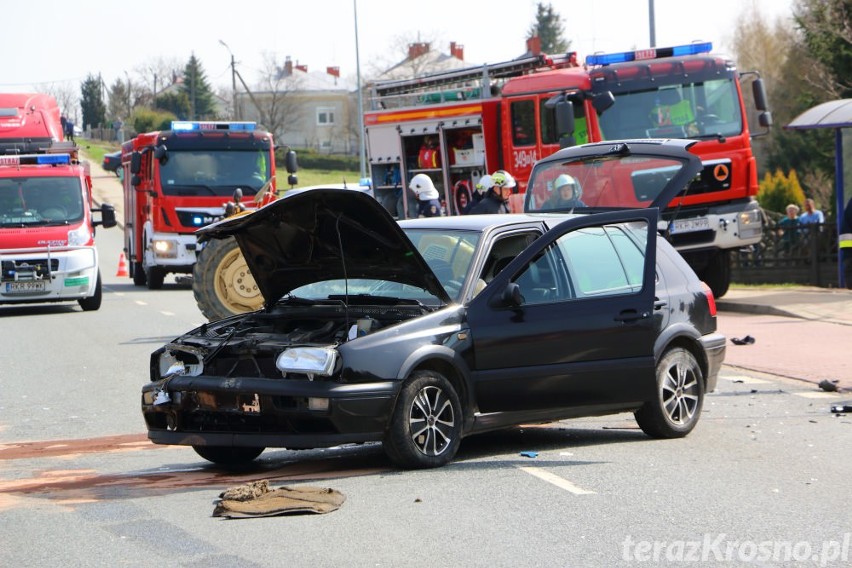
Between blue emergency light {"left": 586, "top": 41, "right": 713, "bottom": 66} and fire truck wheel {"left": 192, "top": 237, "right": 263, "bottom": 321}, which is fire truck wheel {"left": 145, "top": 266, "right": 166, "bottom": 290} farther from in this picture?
fire truck wheel {"left": 192, "top": 237, "right": 263, "bottom": 321}

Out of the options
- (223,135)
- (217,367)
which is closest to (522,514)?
(217,367)

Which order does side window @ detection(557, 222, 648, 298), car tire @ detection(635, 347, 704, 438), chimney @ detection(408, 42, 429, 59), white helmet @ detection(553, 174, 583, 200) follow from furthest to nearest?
chimney @ detection(408, 42, 429, 59) < white helmet @ detection(553, 174, 583, 200) < car tire @ detection(635, 347, 704, 438) < side window @ detection(557, 222, 648, 298)

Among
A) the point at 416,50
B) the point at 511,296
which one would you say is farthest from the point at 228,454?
the point at 416,50

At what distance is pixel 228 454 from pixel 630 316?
2756 millimetres

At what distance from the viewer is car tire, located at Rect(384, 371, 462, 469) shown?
820cm

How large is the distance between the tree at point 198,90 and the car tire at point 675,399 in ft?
355

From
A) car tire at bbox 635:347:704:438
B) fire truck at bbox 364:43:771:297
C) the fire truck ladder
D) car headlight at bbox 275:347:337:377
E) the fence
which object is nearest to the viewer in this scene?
car headlight at bbox 275:347:337:377

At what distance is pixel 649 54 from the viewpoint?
20812 millimetres

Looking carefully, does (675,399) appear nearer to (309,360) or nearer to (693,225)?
(309,360)

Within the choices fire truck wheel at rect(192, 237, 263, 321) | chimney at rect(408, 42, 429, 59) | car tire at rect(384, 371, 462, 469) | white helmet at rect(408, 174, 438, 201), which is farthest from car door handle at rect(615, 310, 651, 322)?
chimney at rect(408, 42, 429, 59)

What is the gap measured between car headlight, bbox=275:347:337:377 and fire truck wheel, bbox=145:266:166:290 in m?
22.0

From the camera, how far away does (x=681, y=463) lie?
28.2ft

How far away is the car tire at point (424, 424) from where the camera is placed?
820 cm

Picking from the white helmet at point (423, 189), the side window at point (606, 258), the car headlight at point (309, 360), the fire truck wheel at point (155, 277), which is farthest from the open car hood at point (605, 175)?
the fire truck wheel at point (155, 277)
